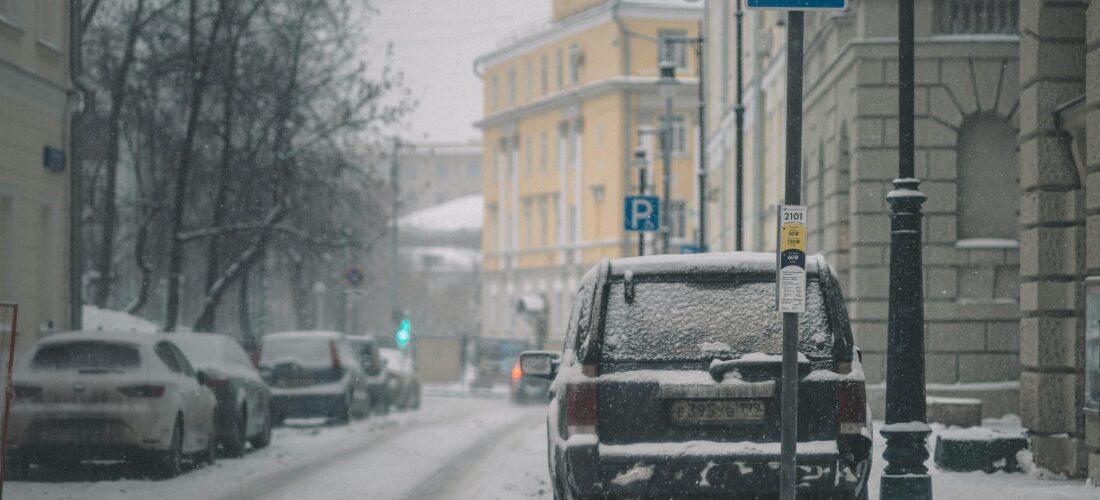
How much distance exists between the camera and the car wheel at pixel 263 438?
22375 millimetres

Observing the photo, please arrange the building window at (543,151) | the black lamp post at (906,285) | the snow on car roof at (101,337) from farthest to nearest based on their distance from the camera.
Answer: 1. the building window at (543,151)
2. the snow on car roof at (101,337)
3. the black lamp post at (906,285)

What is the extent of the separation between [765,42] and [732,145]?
7.08 m

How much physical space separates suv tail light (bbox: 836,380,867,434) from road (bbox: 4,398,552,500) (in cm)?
582

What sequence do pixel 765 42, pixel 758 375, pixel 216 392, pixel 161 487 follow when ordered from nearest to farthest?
pixel 758 375
pixel 161 487
pixel 216 392
pixel 765 42

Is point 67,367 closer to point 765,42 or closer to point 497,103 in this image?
point 765,42

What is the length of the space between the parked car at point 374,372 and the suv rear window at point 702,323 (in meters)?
24.3

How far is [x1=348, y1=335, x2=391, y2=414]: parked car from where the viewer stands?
112ft

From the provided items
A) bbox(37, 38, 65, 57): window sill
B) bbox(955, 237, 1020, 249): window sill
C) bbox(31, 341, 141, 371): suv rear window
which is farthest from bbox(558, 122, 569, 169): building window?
bbox(31, 341, 141, 371): suv rear window

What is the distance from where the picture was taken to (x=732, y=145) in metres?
42.4

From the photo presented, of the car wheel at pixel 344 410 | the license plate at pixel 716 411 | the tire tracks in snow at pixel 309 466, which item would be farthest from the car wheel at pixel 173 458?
the car wheel at pixel 344 410

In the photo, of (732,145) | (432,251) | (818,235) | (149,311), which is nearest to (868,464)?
(818,235)

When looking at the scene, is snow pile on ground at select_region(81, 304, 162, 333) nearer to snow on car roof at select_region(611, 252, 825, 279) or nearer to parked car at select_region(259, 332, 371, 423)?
parked car at select_region(259, 332, 371, 423)

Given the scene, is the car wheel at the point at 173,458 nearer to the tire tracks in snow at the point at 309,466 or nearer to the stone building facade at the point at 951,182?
the tire tracks in snow at the point at 309,466

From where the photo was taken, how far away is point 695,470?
30.2ft
